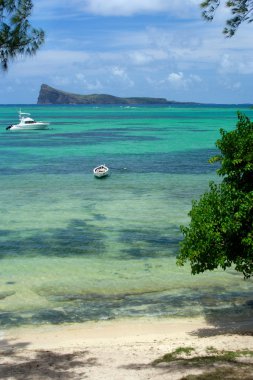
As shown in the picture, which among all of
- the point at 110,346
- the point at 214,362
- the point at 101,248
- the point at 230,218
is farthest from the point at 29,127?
the point at 214,362

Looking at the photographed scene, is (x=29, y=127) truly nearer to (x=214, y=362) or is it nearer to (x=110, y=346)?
(x=110, y=346)

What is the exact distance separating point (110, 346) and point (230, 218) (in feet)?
13.2

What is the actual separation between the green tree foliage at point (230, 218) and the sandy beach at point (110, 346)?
184 cm

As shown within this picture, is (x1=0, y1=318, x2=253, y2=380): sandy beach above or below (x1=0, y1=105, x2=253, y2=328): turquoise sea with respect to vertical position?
below

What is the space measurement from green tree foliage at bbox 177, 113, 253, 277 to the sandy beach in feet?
6.04

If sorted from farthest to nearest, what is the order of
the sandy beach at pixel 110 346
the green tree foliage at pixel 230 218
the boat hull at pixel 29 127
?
1. the boat hull at pixel 29 127
2. the green tree foliage at pixel 230 218
3. the sandy beach at pixel 110 346

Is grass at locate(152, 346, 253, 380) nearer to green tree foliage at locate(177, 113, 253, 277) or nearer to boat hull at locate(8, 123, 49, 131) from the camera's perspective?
green tree foliage at locate(177, 113, 253, 277)

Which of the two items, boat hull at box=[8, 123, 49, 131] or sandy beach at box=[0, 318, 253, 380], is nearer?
sandy beach at box=[0, 318, 253, 380]

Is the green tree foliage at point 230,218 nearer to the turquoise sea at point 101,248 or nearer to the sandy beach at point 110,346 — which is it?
the sandy beach at point 110,346

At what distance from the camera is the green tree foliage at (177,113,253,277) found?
1229 centimetres

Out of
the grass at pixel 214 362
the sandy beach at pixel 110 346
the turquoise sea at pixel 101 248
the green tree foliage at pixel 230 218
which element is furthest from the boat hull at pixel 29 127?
the grass at pixel 214 362

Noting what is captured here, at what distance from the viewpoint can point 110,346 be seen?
12773 millimetres

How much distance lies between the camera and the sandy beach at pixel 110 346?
35.8ft

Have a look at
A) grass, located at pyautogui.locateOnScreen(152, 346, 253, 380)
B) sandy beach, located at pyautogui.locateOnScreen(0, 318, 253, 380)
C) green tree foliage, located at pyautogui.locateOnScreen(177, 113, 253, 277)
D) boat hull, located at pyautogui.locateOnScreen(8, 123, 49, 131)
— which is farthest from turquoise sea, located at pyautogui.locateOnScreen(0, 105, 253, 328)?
boat hull, located at pyautogui.locateOnScreen(8, 123, 49, 131)
